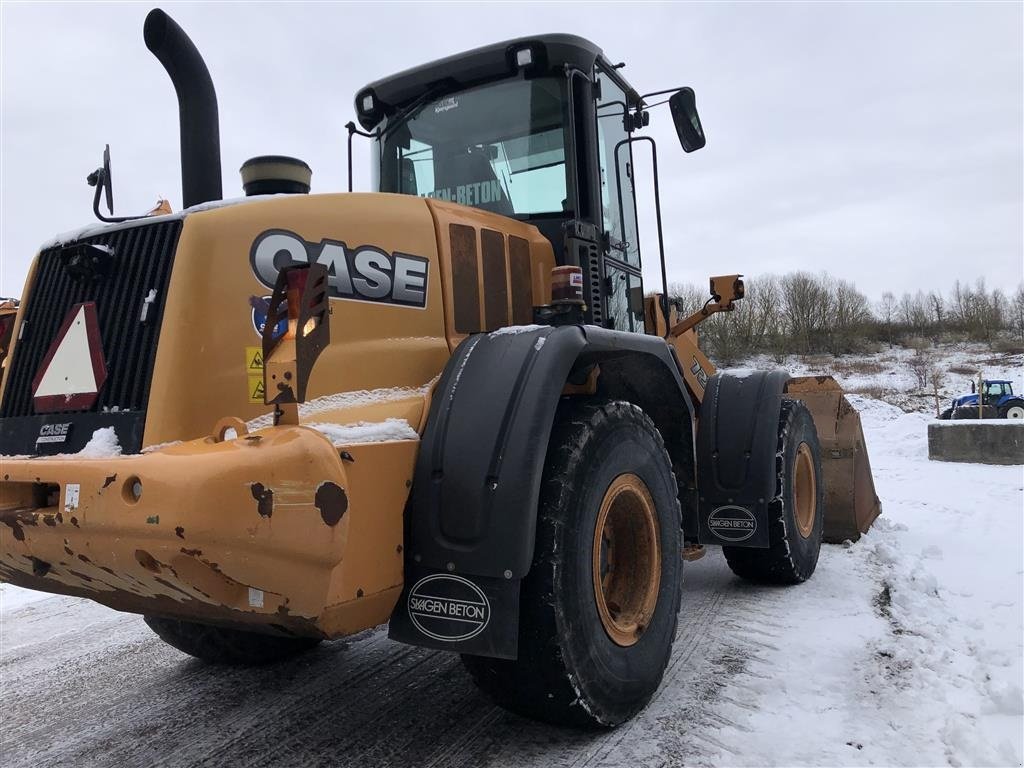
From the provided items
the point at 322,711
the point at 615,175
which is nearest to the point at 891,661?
the point at 322,711

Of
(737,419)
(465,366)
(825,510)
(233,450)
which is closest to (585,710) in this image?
(465,366)

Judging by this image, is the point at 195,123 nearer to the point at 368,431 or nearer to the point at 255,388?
the point at 255,388

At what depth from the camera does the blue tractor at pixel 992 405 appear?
2280cm

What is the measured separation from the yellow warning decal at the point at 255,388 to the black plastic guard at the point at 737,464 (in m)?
3.06

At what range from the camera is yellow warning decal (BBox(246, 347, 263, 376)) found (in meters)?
2.52

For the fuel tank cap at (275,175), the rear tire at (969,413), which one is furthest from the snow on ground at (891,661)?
the rear tire at (969,413)

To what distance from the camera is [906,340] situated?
41438 mm

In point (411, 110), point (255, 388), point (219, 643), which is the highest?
point (411, 110)

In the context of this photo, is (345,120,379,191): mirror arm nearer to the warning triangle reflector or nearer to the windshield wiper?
the windshield wiper

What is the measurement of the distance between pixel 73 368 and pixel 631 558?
2.26 metres

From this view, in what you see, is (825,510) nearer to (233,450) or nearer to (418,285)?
(418,285)

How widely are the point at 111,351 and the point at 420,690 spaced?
1.89 m

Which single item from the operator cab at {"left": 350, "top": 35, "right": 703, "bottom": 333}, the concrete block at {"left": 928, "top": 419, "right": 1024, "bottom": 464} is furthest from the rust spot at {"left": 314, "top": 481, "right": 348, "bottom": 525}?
the concrete block at {"left": 928, "top": 419, "right": 1024, "bottom": 464}

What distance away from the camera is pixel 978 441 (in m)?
12.6
